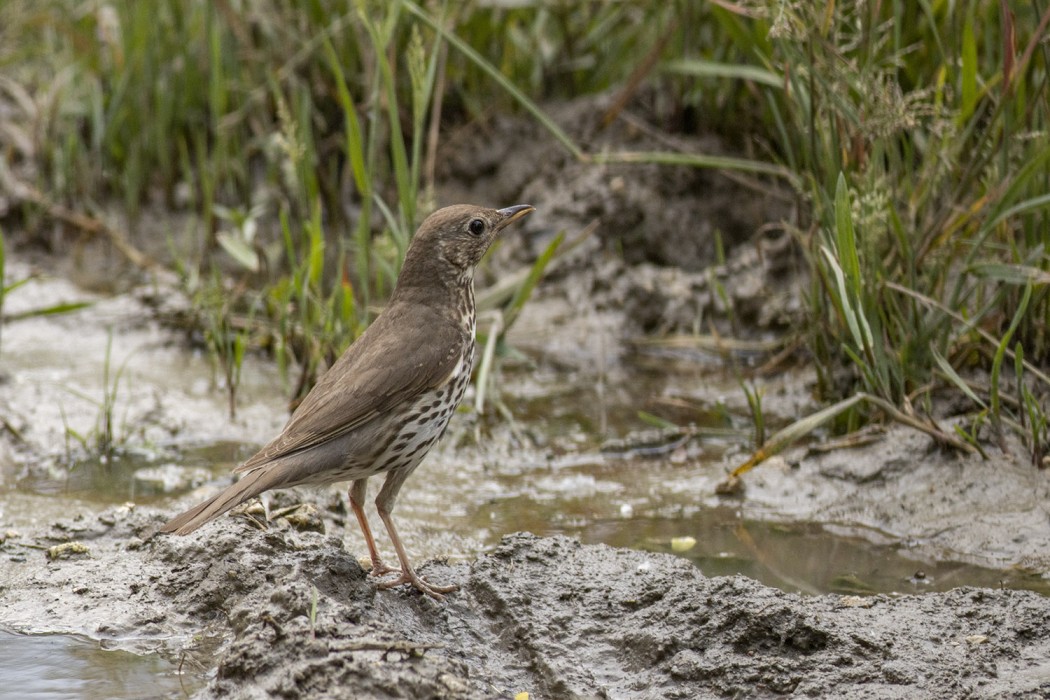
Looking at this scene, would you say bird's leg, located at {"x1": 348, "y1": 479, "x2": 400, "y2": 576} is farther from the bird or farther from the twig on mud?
the twig on mud

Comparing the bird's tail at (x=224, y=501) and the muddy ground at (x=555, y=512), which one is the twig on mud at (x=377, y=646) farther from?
the bird's tail at (x=224, y=501)

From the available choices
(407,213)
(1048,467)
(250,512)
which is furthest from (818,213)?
(250,512)

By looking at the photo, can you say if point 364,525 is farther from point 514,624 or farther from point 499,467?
point 499,467

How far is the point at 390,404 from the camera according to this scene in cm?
415

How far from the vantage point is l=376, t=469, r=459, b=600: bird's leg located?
390 centimetres

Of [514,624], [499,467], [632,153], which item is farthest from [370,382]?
[632,153]

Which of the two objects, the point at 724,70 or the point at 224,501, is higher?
the point at 724,70

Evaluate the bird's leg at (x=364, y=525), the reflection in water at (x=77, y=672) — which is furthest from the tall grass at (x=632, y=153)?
the reflection in water at (x=77, y=672)

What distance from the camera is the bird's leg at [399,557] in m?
3.90

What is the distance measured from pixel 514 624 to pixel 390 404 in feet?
2.75

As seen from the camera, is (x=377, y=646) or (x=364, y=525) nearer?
(x=377, y=646)

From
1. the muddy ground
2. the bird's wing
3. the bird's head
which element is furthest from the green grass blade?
the bird's wing

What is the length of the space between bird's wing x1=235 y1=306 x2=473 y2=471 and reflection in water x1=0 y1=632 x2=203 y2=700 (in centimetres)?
67

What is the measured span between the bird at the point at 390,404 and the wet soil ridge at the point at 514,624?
0.70ft
